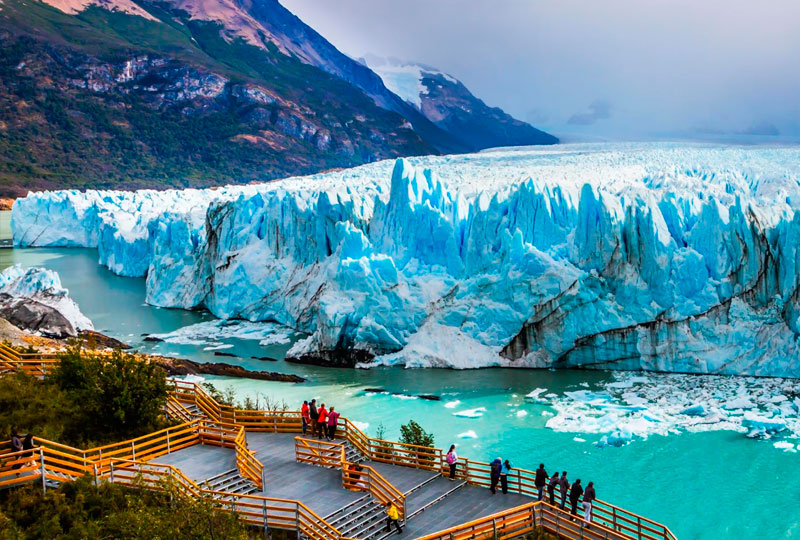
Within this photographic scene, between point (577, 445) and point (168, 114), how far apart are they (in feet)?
274

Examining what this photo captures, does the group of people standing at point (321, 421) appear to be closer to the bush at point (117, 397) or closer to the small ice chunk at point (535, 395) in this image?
the bush at point (117, 397)

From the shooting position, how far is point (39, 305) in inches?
1035

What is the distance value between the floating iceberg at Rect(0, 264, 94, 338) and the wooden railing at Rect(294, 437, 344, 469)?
1724cm

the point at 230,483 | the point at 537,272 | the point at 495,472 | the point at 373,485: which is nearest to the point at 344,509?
the point at 373,485

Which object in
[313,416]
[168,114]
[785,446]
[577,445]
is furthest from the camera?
[168,114]

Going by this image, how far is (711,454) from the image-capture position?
1559 cm

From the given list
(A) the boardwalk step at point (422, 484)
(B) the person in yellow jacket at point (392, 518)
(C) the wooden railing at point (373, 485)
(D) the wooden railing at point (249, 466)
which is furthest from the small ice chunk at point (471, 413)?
(B) the person in yellow jacket at point (392, 518)

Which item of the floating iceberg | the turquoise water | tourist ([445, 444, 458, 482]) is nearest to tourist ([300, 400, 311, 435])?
tourist ([445, 444, 458, 482])

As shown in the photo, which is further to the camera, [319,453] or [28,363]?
[28,363]

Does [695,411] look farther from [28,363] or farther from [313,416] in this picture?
[28,363]

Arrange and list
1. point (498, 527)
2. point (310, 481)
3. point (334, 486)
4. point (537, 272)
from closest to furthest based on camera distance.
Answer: point (498, 527) → point (334, 486) → point (310, 481) → point (537, 272)

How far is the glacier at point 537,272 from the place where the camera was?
2097 centimetres

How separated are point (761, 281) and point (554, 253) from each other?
5.84 m

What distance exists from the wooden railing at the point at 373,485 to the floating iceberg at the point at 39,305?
60.8ft
